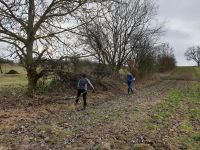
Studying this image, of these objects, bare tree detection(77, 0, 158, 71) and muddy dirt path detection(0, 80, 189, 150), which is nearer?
muddy dirt path detection(0, 80, 189, 150)

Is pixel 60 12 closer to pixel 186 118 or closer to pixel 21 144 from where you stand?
pixel 186 118

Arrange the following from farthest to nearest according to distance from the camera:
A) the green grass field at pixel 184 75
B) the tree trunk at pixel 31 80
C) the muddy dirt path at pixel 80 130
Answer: the green grass field at pixel 184 75 → the tree trunk at pixel 31 80 → the muddy dirt path at pixel 80 130

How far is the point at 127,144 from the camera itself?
42.1ft

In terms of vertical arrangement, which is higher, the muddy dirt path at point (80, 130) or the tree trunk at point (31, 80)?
the tree trunk at point (31, 80)

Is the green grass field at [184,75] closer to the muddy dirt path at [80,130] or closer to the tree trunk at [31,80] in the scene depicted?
the tree trunk at [31,80]

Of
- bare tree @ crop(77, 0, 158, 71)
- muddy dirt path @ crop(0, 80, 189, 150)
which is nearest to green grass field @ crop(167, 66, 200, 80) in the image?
bare tree @ crop(77, 0, 158, 71)

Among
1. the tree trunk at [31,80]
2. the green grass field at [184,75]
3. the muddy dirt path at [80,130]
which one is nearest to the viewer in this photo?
the muddy dirt path at [80,130]

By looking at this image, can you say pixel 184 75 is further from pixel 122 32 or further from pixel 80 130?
pixel 80 130

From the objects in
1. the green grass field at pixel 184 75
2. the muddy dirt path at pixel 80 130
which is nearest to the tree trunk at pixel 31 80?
the muddy dirt path at pixel 80 130

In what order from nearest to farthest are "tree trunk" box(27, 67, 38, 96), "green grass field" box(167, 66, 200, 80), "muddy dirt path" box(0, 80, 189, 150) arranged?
"muddy dirt path" box(0, 80, 189, 150) < "tree trunk" box(27, 67, 38, 96) < "green grass field" box(167, 66, 200, 80)

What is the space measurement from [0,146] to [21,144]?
63cm

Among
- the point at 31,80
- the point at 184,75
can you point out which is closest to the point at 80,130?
the point at 31,80

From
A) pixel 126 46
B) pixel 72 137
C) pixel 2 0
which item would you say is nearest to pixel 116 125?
pixel 72 137

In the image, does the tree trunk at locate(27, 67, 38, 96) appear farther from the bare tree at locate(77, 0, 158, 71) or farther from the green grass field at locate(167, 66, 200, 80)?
the green grass field at locate(167, 66, 200, 80)
